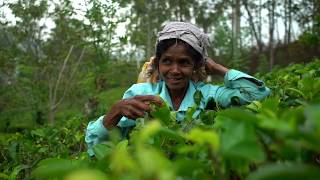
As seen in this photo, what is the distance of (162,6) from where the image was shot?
20.0 metres

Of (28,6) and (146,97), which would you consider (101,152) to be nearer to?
(146,97)

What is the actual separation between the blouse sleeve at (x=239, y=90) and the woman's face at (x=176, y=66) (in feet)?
0.54

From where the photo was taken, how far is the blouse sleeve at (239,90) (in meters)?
2.04

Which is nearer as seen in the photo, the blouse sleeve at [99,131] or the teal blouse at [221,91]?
the blouse sleeve at [99,131]

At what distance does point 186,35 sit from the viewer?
2098 millimetres

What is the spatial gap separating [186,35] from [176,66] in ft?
0.48

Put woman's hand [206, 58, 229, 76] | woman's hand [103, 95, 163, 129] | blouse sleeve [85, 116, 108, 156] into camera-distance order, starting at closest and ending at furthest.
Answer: woman's hand [103, 95, 163, 129], blouse sleeve [85, 116, 108, 156], woman's hand [206, 58, 229, 76]

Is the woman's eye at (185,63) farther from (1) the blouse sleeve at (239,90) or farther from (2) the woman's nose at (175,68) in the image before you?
(1) the blouse sleeve at (239,90)

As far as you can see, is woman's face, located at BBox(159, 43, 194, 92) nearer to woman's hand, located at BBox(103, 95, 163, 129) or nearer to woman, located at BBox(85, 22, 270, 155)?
woman, located at BBox(85, 22, 270, 155)

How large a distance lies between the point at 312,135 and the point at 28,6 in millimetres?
8570

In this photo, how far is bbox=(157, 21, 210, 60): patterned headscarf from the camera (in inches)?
82.3

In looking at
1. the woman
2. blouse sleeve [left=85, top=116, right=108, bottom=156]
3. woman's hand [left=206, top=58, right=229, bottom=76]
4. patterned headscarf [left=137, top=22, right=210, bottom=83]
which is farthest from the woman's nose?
blouse sleeve [left=85, top=116, right=108, bottom=156]

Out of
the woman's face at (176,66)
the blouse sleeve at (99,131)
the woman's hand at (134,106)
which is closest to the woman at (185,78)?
the woman's face at (176,66)

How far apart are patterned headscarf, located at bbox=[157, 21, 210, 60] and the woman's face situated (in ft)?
0.15
